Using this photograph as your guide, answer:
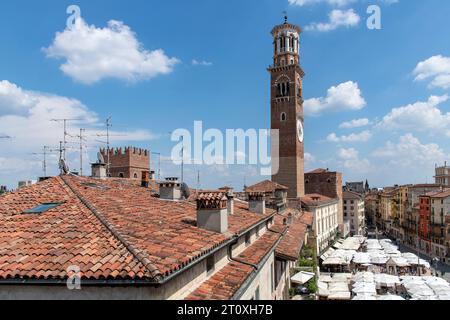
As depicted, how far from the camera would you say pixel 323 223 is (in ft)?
207

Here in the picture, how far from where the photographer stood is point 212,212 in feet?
37.0

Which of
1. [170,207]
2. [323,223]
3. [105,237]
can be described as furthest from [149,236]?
[323,223]

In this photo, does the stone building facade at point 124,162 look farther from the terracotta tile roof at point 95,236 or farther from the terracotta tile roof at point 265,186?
the terracotta tile roof at point 95,236

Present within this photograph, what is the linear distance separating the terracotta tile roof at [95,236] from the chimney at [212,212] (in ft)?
1.16

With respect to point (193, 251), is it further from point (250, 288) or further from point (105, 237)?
point (250, 288)

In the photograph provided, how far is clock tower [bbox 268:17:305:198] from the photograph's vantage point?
58969mm

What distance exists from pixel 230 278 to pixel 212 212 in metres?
2.22

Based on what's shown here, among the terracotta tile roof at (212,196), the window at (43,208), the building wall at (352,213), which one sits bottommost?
the building wall at (352,213)

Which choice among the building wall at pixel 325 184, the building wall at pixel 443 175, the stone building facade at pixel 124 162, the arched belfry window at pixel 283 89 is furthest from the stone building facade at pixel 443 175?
the stone building facade at pixel 124 162

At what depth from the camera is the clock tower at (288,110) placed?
2322 inches

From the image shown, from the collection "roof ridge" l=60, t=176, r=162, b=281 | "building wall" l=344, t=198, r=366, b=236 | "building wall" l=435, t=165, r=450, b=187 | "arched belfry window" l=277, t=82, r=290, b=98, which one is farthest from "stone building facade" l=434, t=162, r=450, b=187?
"roof ridge" l=60, t=176, r=162, b=281
